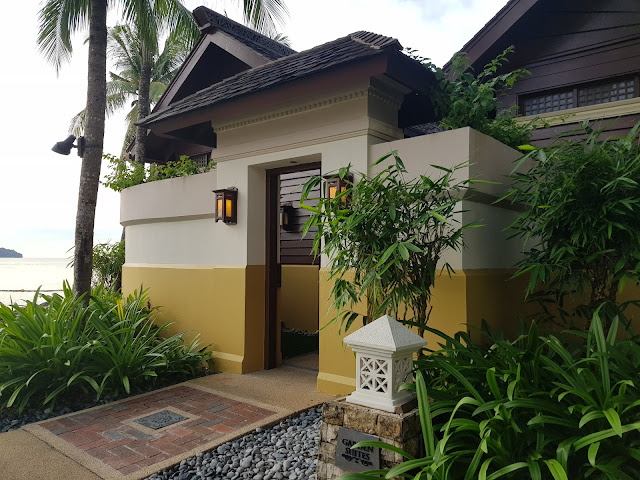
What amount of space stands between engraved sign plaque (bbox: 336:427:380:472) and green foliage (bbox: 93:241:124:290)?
321 inches

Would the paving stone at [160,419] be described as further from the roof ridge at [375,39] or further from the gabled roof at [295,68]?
the roof ridge at [375,39]

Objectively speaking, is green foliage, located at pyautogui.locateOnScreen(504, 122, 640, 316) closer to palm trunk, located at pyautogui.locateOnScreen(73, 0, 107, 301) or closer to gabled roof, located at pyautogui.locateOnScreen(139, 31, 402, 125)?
gabled roof, located at pyautogui.locateOnScreen(139, 31, 402, 125)

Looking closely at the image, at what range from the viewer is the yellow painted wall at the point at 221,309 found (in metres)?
5.44

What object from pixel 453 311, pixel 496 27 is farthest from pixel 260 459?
pixel 496 27

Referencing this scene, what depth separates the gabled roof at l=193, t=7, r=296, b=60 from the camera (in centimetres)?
728

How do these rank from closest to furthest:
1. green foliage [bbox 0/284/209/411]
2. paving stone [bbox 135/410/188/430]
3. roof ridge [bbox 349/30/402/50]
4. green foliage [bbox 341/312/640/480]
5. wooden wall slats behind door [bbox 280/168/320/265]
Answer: green foliage [bbox 341/312/640/480] → paving stone [bbox 135/410/188/430] → roof ridge [bbox 349/30/402/50] → green foliage [bbox 0/284/209/411] → wooden wall slats behind door [bbox 280/168/320/265]

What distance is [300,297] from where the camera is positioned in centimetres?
853

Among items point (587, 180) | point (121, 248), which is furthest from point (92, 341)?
point (121, 248)

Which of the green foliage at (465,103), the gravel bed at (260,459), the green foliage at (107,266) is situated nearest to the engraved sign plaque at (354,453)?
the gravel bed at (260,459)

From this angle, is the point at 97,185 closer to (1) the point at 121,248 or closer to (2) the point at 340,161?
(2) the point at 340,161

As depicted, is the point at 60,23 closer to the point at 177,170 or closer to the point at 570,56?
the point at 177,170

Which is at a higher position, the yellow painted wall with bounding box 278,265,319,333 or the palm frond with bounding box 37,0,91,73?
the palm frond with bounding box 37,0,91,73

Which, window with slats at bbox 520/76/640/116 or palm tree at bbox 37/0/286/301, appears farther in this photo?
window with slats at bbox 520/76/640/116

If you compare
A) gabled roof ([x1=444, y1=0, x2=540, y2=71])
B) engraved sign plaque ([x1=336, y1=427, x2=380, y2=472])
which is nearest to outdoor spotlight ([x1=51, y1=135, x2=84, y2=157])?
engraved sign plaque ([x1=336, y1=427, x2=380, y2=472])
